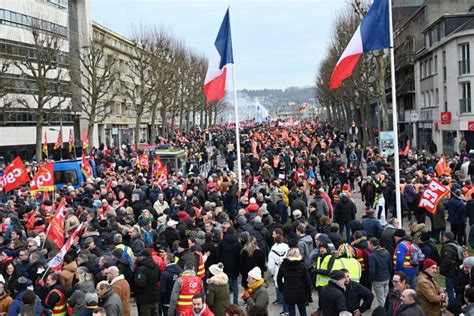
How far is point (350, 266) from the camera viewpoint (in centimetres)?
899

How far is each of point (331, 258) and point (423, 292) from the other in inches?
57.5

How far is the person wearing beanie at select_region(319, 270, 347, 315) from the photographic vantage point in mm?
7801

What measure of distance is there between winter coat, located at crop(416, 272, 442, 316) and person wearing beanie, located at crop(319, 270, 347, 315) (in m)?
1.18

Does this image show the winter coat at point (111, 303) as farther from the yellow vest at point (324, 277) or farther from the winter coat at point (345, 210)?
the winter coat at point (345, 210)

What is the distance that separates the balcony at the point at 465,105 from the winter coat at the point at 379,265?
33.4m

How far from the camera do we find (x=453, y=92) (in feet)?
139

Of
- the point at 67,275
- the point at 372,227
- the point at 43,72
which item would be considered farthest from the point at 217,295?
the point at 43,72

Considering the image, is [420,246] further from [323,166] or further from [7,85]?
[7,85]

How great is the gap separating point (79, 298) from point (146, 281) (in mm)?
1534

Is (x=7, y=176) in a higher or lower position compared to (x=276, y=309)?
higher

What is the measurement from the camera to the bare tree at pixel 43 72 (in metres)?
40.1

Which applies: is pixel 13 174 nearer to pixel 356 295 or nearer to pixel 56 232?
pixel 56 232

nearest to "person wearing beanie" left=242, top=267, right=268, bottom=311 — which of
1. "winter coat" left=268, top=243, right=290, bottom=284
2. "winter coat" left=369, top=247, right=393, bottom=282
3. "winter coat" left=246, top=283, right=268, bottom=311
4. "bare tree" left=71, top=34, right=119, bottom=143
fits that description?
"winter coat" left=246, top=283, right=268, bottom=311

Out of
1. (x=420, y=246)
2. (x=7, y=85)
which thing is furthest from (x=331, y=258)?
(x=7, y=85)
